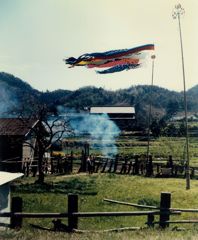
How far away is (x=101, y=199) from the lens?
1861cm

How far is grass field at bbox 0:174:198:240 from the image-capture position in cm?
967

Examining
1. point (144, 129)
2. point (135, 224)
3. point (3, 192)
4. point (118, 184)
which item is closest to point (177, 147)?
point (144, 129)

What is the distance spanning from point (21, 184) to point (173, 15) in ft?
48.5

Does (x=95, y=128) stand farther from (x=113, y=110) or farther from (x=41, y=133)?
(x=41, y=133)

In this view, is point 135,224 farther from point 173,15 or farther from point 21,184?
point 173,15

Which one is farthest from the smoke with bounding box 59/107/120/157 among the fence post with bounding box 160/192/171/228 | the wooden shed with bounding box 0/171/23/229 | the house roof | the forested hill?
the forested hill

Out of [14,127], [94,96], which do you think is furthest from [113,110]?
[94,96]

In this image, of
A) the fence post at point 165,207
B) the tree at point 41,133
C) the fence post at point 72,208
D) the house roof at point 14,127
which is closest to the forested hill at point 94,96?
the house roof at point 14,127

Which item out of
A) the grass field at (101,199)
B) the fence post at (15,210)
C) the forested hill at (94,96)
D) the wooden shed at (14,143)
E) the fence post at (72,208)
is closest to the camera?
the grass field at (101,199)

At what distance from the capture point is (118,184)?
24.2 m

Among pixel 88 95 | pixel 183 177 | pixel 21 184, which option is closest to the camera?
pixel 21 184

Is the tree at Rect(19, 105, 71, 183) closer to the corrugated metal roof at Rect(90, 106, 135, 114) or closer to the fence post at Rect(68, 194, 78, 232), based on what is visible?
the fence post at Rect(68, 194, 78, 232)

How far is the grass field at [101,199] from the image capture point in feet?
31.7

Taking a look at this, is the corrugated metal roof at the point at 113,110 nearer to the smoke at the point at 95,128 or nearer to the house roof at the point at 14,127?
the smoke at the point at 95,128
